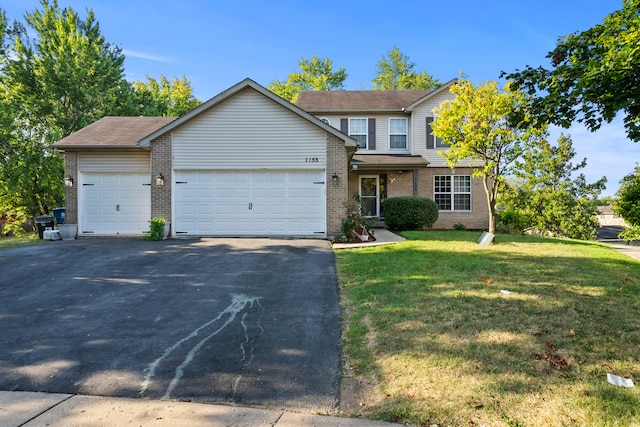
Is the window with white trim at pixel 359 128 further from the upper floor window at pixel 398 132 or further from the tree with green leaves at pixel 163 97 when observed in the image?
the tree with green leaves at pixel 163 97

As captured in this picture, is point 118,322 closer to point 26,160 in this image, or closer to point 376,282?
point 376,282

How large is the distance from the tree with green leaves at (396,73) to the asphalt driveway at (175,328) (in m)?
32.3

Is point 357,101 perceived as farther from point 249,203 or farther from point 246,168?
point 249,203

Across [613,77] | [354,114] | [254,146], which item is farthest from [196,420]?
[354,114]

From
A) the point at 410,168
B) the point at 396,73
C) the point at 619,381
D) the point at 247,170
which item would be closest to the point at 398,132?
the point at 410,168

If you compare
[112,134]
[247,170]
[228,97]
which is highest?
[228,97]

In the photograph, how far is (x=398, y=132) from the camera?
18172mm

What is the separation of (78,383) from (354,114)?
16594 millimetres

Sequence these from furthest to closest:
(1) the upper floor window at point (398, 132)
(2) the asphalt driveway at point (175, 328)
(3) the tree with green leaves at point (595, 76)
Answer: (1) the upper floor window at point (398, 132) → (3) the tree with green leaves at point (595, 76) → (2) the asphalt driveway at point (175, 328)

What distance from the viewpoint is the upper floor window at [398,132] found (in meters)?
18.1

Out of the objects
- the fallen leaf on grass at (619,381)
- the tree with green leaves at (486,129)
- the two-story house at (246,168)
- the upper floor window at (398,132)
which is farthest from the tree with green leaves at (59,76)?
the fallen leaf on grass at (619,381)

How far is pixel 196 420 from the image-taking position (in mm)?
2725

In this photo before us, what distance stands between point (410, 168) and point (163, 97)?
87.9 feet

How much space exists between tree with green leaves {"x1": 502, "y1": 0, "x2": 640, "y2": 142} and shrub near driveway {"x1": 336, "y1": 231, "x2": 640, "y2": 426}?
8.98ft
